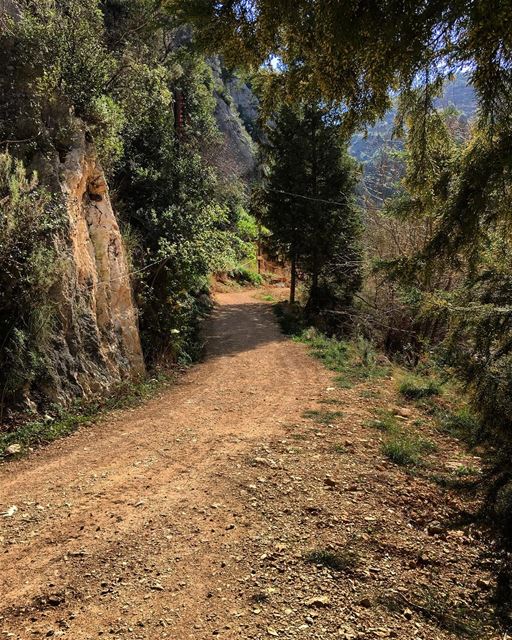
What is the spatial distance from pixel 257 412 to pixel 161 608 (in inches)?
174

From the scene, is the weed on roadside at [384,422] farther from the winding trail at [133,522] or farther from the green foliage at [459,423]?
the winding trail at [133,522]

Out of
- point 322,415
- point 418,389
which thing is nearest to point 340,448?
point 322,415

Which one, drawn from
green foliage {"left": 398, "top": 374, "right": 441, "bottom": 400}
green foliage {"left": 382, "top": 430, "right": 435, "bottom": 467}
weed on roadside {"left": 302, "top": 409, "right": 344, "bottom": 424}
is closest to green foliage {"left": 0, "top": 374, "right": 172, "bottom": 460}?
weed on roadside {"left": 302, "top": 409, "right": 344, "bottom": 424}

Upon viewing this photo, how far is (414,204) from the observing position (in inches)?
186

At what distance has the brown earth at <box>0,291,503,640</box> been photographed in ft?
9.74

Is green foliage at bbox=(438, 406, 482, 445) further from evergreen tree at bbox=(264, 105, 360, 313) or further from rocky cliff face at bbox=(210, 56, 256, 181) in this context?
rocky cliff face at bbox=(210, 56, 256, 181)

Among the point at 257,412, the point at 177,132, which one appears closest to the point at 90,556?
the point at 257,412

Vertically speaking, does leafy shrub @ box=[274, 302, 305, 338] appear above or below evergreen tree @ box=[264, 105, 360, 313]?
below

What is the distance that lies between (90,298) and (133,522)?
453 cm

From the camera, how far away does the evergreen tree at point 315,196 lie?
634 inches

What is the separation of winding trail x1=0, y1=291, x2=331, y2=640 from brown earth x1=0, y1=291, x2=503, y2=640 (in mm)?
14

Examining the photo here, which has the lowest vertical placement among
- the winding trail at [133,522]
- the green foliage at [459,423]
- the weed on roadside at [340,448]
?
the green foliage at [459,423]

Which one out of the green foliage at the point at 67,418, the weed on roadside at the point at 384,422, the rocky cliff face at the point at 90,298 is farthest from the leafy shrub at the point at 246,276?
the weed on roadside at the point at 384,422

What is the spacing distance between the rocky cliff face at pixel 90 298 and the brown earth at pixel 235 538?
1026 mm
